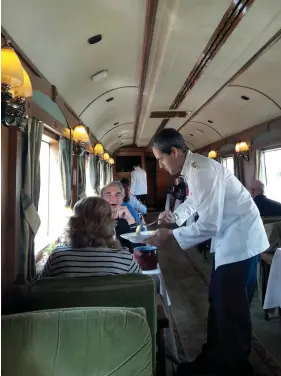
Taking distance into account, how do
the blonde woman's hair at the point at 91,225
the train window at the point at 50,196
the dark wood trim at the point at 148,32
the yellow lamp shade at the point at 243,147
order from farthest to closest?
1. the yellow lamp shade at the point at 243,147
2. the train window at the point at 50,196
3. the dark wood trim at the point at 148,32
4. the blonde woman's hair at the point at 91,225

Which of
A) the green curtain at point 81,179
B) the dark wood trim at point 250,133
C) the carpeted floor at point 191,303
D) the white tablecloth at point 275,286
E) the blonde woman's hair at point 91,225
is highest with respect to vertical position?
the dark wood trim at point 250,133

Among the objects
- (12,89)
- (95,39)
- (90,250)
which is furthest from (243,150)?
(12,89)

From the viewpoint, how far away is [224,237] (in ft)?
7.42

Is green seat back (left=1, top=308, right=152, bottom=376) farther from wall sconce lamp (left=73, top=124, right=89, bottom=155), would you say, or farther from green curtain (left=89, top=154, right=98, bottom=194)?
green curtain (left=89, top=154, right=98, bottom=194)

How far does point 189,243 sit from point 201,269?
3529mm

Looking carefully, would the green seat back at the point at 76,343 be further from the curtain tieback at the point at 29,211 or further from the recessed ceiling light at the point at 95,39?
the recessed ceiling light at the point at 95,39

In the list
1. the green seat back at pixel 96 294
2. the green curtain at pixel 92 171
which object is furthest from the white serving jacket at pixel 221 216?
the green curtain at pixel 92 171

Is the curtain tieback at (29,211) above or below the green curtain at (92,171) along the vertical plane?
below

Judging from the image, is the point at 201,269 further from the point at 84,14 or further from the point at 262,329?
the point at 84,14

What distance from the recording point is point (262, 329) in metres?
3.28

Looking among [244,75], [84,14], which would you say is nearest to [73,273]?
[84,14]

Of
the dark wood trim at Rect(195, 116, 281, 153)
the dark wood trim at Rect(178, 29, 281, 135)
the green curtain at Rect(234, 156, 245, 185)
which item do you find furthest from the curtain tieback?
the green curtain at Rect(234, 156, 245, 185)

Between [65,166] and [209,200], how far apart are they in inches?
85.8

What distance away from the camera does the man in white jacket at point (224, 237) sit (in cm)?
A: 217
